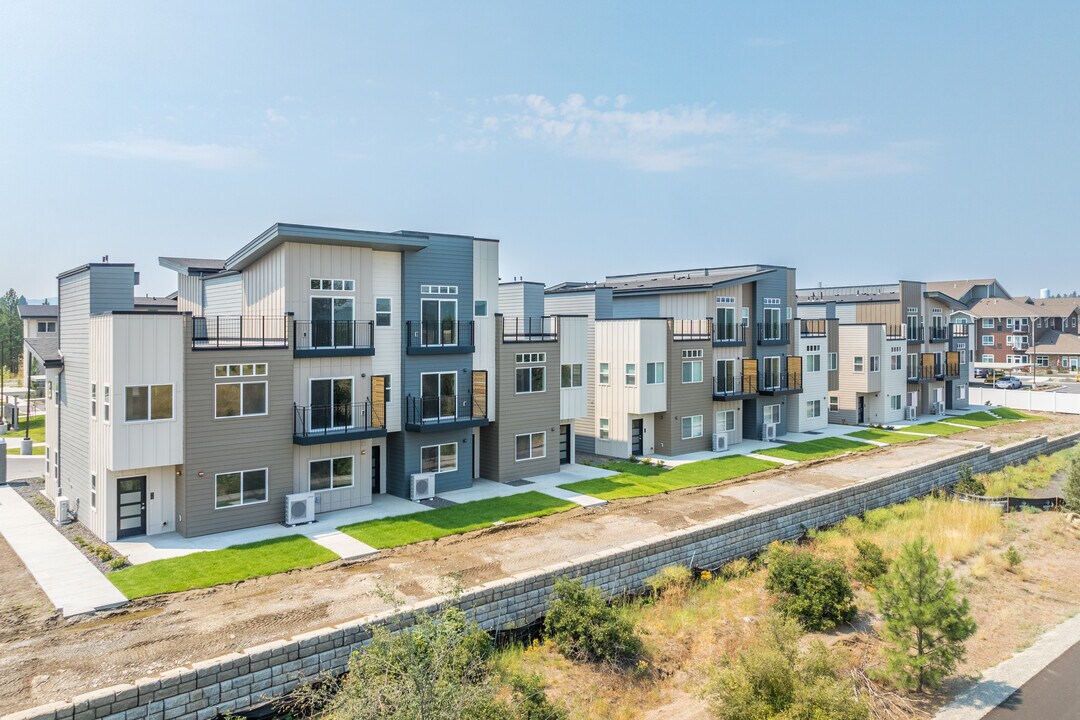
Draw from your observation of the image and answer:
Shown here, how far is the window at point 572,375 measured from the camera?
2703cm

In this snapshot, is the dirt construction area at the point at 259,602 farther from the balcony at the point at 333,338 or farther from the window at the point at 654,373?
the window at the point at 654,373

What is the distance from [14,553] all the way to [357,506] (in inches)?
330

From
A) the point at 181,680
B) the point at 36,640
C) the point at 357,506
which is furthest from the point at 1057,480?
the point at 36,640

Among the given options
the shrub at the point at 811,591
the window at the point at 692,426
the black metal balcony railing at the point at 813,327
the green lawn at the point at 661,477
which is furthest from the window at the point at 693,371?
the shrub at the point at 811,591

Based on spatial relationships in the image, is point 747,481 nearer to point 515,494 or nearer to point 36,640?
point 515,494

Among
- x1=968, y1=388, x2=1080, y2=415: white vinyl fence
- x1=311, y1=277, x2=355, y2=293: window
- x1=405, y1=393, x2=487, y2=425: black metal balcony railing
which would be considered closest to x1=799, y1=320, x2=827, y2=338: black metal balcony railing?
x1=968, y1=388, x2=1080, y2=415: white vinyl fence

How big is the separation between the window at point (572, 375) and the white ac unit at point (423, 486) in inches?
281

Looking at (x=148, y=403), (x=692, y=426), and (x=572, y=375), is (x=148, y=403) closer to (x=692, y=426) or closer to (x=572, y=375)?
(x=572, y=375)

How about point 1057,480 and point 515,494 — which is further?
point 1057,480

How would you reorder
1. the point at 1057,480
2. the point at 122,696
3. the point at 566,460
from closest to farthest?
the point at 122,696, the point at 566,460, the point at 1057,480

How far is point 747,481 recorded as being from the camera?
25828 millimetres

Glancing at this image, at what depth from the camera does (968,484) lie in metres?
27.7

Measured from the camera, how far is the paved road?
11.7m

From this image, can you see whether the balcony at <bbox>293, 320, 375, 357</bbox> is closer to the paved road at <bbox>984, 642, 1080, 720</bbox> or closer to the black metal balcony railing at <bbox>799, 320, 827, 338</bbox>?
the paved road at <bbox>984, 642, 1080, 720</bbox>
